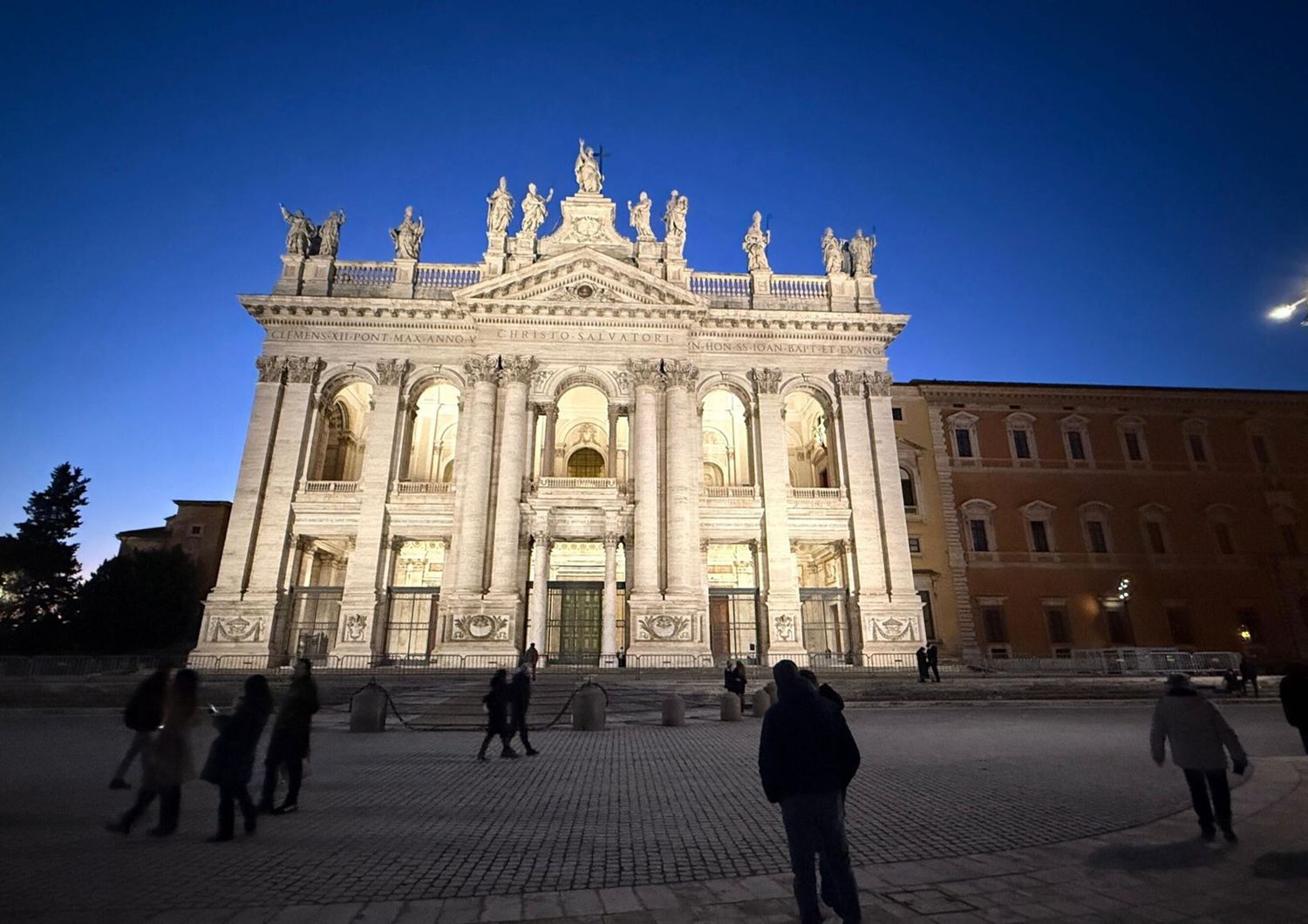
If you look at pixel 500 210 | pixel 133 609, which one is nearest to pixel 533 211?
pixel 500 210

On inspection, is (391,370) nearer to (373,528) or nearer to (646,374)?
(373,528)

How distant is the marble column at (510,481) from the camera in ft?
81.9

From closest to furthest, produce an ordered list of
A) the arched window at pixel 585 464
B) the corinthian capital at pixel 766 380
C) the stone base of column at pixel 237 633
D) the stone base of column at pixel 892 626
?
the stone base of column at pixel 237 633 < the stone base of column at pixel 892 626 < the corinthian capital at pixel 766 380 < the arched window at pixel 585 464

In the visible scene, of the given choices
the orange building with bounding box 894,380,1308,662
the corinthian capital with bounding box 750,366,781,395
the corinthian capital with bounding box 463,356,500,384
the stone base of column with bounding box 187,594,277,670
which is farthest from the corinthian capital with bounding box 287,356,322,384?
the orange building with bounding box 894,380,1308,662

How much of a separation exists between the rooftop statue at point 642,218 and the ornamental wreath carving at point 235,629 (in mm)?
24047

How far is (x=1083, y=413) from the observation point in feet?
106

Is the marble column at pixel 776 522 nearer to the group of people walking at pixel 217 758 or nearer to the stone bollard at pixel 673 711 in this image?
the stone bollard at pixel 673 711

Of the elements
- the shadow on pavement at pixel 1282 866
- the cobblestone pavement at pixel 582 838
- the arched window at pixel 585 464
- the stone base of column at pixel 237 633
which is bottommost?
the cobblestone pavement at pixel 582 838

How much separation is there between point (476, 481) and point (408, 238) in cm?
1346

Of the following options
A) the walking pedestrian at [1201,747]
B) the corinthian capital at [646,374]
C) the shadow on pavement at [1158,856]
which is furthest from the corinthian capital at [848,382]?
the shadow on pavement at [1158,856]

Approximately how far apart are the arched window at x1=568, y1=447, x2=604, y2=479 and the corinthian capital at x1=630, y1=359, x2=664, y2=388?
5343 millimetres

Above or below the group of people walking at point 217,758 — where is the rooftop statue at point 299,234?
above

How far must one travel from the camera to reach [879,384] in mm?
29672

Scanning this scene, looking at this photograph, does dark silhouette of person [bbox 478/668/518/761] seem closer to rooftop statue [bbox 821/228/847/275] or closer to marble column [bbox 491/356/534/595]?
marble column [bbox 491/356/534/595]
